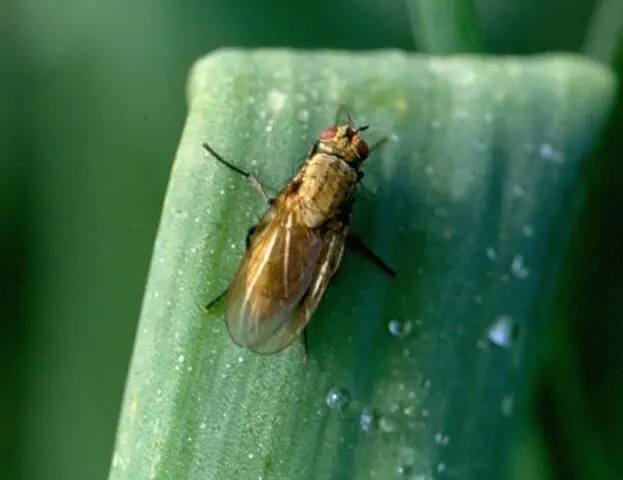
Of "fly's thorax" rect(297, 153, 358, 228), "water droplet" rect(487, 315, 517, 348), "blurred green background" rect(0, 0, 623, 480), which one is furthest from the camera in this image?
"blurred green background" rect(0, 0, 623, 480)

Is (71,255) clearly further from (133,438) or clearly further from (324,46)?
(133,438)

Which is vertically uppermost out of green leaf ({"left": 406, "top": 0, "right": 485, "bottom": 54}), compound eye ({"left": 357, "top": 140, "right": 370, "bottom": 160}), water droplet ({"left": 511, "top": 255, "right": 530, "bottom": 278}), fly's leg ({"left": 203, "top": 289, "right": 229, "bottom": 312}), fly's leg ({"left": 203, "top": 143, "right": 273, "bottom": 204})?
green leaf ({"left": 406, "top": 0, "right": 485, "bottom": 54})

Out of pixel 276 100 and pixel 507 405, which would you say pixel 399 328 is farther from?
pixel 276 100

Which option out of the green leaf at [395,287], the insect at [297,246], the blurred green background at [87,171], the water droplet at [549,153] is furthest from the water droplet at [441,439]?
the blurred green background at [87,171]

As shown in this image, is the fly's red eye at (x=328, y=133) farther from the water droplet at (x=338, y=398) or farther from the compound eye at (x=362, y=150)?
the water droplet at (x=338, y=398)

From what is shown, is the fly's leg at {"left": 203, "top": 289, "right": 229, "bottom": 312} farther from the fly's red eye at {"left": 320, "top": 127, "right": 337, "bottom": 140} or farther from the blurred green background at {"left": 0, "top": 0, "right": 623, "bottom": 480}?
the blurred green background at {"left": 0, "top": 0, "right": 623, "bottom": 480}

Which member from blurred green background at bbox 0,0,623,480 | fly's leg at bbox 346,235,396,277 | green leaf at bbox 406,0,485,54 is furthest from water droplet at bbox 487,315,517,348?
blurred green background at bbox 0,0,623,480

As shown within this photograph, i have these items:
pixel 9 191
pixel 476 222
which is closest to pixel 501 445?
pixel 476 222
